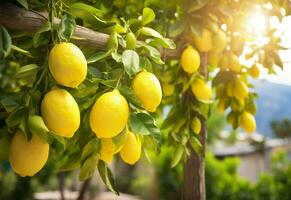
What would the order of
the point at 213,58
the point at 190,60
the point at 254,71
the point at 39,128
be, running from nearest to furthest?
1. the point at 39,128
2. the point at 190,60
3. the point at 213,58
4. the point at 254,71

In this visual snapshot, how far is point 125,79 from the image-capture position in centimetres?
74

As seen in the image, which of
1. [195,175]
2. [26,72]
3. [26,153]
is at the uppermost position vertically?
[26,72]

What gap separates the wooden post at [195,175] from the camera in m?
1.23

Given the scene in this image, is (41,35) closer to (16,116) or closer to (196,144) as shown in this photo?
(16,116)

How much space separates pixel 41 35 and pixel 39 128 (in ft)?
0.55

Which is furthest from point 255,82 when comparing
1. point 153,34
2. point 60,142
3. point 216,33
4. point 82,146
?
point 60,142

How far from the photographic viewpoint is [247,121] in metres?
1.40

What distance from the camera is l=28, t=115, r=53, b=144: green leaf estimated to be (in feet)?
1.92

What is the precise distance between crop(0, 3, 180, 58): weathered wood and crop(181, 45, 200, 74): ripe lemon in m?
0.39

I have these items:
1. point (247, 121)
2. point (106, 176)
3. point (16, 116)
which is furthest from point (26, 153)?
point (247, 121)

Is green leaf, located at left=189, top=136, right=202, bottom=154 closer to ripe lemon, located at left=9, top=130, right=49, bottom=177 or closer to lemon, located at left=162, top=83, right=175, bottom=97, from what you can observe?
lemon, located at left=162, top=83, right=175, bottom=97

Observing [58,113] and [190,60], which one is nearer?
[58,113]

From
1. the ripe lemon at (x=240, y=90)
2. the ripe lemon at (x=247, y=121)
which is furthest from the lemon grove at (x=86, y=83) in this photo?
the ripe lemon at (x=247, y=121)

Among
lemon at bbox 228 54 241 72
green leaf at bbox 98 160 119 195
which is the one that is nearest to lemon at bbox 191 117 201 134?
lemon at bbox 228 54 241 72
